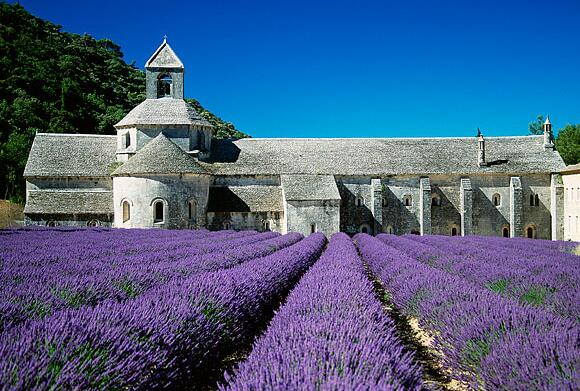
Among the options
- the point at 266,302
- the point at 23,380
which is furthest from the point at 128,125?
the point at 23,380

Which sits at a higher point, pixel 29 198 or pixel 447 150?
pixel 447 150

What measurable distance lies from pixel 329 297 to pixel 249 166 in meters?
31.3

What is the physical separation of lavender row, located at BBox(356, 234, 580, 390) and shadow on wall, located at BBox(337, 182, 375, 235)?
93.9 feet

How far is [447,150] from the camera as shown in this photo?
41.3m

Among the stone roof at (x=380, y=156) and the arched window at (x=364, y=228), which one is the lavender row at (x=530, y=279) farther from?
the stone roof at (x=380, y=156)

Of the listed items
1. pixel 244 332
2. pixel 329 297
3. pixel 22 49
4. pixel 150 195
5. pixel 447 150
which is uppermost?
pixel 22 49

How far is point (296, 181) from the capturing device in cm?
3675

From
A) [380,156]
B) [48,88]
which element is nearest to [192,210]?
[380,156]

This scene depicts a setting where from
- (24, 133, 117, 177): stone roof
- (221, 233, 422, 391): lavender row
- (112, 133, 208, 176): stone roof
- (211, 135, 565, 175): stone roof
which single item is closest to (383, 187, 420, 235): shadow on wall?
(211, 135, 565, 175): stone roof

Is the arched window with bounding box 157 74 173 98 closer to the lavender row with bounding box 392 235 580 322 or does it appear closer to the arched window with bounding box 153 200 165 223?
the arched window with bounding box 153 200 165 223

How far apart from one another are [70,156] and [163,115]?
24.9 ft

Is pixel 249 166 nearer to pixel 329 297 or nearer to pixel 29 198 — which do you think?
pixel 29 198

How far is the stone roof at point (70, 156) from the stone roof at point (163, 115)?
2.67 m

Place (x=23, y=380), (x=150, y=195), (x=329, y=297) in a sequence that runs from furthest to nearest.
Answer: (x=150, y=195)
(x=329, y=297)
(x=23, y=380)
